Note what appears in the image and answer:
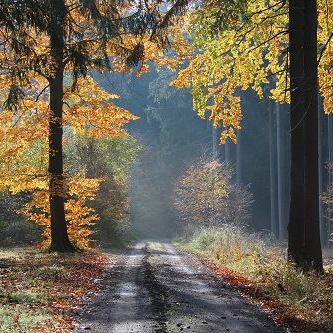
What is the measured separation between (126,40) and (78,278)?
8734 millimetres

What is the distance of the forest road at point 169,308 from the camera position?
24.3 feet

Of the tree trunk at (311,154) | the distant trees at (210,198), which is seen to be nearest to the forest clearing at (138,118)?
the tree trunk at (311,154)

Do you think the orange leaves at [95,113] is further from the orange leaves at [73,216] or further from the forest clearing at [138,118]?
the orange leaves at [73,216]

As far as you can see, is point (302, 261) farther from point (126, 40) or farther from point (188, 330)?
point (126, 40)

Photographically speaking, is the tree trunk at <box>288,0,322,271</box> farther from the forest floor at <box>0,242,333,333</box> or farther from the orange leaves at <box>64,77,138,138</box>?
the orange leaves at <box>64,77,138,138</box>

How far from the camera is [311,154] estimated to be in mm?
12305

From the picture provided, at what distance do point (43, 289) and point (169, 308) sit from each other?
118 inches

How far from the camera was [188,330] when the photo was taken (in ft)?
23.5

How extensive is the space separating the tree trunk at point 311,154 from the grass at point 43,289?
5340 mm

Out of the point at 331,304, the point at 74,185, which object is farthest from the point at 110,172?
the point at 331,304

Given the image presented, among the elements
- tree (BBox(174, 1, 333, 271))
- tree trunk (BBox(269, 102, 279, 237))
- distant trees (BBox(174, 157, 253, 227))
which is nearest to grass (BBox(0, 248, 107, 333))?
tree (BBox(174, 1, 333, 271))

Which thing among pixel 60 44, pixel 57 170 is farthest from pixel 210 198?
pixel 60 44

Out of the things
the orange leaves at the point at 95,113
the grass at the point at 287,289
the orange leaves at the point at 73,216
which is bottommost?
the grass at the point at 287,289

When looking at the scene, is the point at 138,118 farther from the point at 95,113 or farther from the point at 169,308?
the point at 169,308
